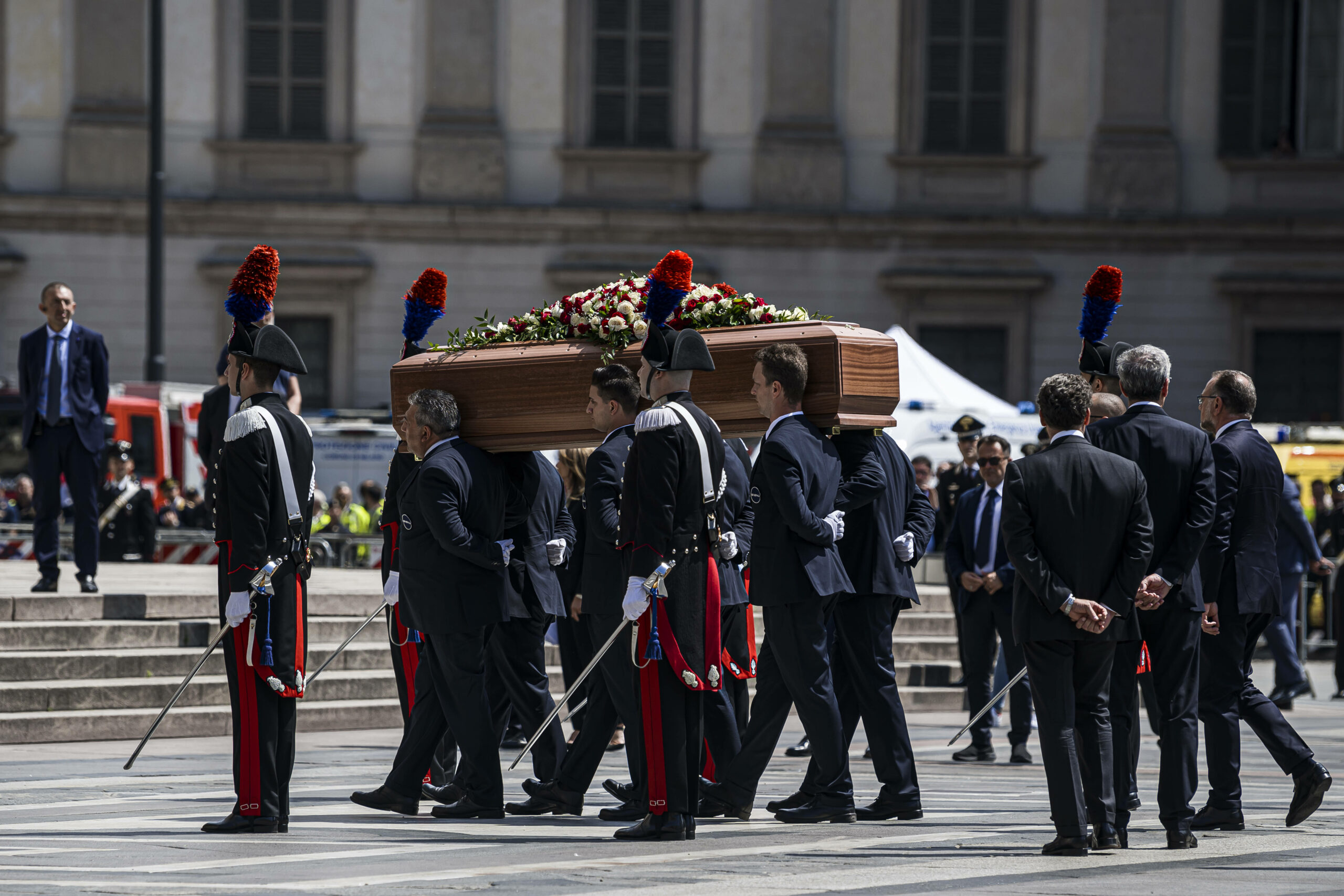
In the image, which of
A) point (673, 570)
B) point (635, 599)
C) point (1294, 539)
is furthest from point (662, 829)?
point (1294, 539)

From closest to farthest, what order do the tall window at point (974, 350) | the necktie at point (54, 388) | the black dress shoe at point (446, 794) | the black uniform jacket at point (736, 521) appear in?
the black dress shoe at point (446, 794)
the black uniform jacket at point (736, 521)
the necktie at point (54, 388)
the tall window at point (974, 350)

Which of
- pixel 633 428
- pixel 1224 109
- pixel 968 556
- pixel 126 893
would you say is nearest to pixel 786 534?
pixel 633 428

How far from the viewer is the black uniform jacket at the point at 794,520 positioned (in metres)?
8.25

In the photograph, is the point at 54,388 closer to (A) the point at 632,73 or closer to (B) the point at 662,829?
(B) the point at 662,829

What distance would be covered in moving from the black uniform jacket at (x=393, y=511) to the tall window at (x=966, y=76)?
2116cm

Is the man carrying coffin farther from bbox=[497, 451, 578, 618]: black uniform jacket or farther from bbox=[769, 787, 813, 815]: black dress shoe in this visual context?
bbox=[497, 451, 578, 618]: black uniform jacket

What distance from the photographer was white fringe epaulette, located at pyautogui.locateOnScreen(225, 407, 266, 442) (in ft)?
25.7

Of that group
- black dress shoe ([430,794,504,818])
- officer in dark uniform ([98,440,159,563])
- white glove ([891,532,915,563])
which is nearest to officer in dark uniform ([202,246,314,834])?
black dress shoe ([430,794,504,818])

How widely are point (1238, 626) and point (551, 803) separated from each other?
2.95 metres

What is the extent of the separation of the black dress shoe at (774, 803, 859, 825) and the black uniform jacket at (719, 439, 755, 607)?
1.33 m

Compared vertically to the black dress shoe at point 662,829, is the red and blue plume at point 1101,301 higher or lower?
higher

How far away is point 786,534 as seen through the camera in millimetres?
8375

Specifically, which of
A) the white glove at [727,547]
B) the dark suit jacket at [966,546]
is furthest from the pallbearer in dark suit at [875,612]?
the dark suit jacket at [966,546]

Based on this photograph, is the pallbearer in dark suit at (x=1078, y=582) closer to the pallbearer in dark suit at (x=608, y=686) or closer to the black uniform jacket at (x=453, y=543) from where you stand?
the pallbearer in dark suit at (x=608, y=686)
